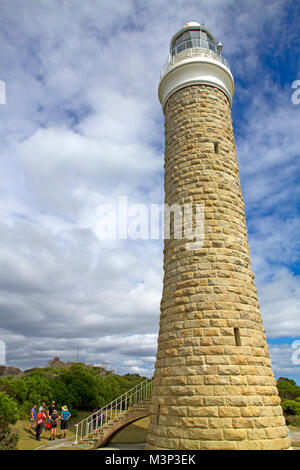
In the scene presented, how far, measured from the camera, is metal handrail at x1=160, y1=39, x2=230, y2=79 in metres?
10.3

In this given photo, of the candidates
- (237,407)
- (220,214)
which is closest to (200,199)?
(220,214)

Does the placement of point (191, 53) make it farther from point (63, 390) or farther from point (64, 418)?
point (63, 390)

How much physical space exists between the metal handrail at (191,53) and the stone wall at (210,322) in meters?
1.42

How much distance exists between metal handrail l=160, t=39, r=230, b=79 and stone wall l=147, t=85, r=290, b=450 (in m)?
1.42

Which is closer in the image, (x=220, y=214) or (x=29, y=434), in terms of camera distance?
(x=220, y=214)

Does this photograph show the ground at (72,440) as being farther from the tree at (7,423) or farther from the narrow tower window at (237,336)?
the narrow tower window at (237,336)

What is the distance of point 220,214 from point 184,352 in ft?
12.0

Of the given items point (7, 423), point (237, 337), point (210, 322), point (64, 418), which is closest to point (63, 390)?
point (64, 418)

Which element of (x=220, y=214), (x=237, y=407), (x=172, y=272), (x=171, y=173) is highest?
(x=171, y=173)

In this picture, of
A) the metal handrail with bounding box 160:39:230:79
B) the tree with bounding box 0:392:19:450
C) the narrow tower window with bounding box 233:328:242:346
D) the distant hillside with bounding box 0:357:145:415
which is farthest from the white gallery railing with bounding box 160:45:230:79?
the distant hillside with bounding box 0:357:145:415

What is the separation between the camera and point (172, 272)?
27.1 feet

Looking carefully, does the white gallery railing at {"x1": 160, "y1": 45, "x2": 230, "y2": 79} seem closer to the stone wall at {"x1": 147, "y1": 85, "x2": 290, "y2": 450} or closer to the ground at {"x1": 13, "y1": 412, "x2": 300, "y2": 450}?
the stone wall at {"x1": 147, "y1": 85, "x2": 290, "y2": 450}

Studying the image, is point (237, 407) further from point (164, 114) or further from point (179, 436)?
point (164, 114)

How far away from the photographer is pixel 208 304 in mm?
7316
